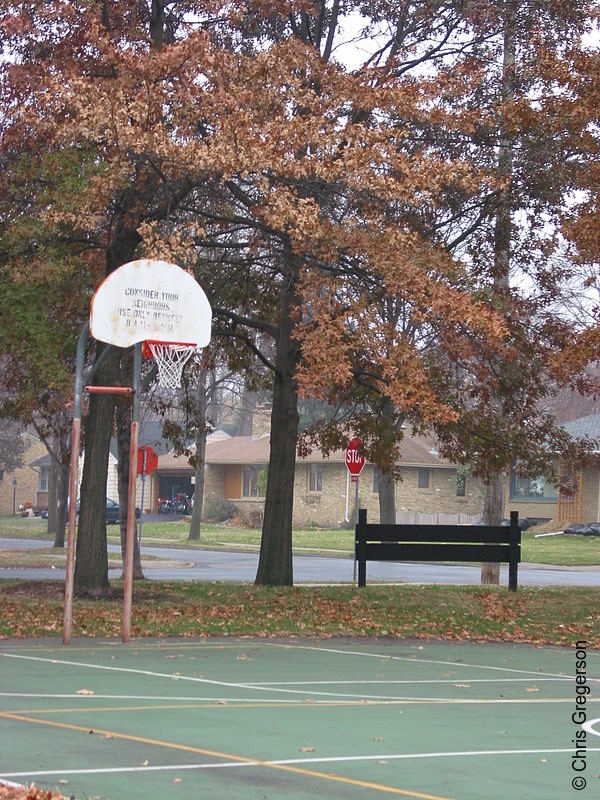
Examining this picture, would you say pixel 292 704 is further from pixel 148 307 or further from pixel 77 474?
pixel 148 307

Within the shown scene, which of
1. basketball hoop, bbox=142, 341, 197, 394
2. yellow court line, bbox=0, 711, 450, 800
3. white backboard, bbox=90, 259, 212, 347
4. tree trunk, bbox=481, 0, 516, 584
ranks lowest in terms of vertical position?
yellow court line, bbox=0, 711, 450, 800

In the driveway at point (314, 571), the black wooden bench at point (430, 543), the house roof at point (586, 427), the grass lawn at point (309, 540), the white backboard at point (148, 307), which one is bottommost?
the driveway at point (314, 571)

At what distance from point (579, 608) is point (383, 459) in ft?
14.9

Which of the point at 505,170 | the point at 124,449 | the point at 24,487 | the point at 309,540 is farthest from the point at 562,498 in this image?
the point at 24,487

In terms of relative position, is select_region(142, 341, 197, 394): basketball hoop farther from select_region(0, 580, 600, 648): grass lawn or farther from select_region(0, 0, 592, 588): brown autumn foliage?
select_region(0, 580, 600, 648): grass lawn

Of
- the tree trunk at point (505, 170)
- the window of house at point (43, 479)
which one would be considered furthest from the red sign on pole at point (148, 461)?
the window of house at point (43, 479)

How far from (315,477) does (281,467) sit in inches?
1675

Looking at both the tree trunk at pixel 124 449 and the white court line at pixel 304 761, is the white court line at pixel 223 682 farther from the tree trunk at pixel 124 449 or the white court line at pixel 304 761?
the tree trunk at pixel 124 449

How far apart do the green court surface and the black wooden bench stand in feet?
27.2

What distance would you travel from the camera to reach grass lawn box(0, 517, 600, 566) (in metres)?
44.1

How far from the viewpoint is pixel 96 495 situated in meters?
19.9

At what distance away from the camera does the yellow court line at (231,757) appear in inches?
264

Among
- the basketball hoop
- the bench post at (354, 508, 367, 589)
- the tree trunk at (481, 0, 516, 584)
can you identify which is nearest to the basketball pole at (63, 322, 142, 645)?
the basketball hoop

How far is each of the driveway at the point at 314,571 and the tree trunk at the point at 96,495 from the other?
25.6 feet
